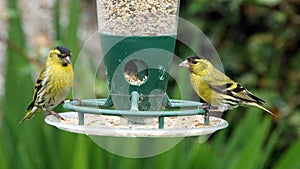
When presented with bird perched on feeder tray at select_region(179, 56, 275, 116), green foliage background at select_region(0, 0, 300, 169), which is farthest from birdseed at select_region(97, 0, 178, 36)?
green foliage background at select_region(0, 0, 300, 169)

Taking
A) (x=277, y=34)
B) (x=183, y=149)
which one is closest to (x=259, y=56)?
(x=277, y=34)

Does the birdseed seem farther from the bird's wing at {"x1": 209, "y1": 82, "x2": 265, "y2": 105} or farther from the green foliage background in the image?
the green foliage background

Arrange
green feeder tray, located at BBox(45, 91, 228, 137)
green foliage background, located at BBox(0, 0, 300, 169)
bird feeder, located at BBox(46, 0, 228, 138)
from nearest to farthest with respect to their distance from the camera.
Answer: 1. green feeder tray, located at BBox(45, 91, 228, 137)
2. bird feeder, located at BBox(46, 0, 228, 138)
3. green foliage background, located at BBox(0, 0, 300, 169)

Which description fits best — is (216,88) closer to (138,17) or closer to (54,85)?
(138,17)

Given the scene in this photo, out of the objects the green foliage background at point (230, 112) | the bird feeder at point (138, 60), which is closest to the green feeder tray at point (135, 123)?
the bird feeder at point (138, 60)

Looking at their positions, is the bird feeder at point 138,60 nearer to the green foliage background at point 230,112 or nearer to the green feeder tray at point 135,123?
the green feeder tray at point 135,123

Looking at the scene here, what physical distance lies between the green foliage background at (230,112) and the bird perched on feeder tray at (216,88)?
495 mm

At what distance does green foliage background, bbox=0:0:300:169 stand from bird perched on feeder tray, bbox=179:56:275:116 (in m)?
0.49

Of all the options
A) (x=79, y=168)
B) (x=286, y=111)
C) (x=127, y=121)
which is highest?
(x=127, y=121)

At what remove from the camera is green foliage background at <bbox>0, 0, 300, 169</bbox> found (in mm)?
3211

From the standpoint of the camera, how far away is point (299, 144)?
130 inches

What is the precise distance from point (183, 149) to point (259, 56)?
1480 mm

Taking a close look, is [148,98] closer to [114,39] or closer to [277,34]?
[114,39]

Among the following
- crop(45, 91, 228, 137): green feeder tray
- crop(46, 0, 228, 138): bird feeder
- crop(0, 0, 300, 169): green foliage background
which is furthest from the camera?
crop(0, 0, 300, 169): green foliage background
